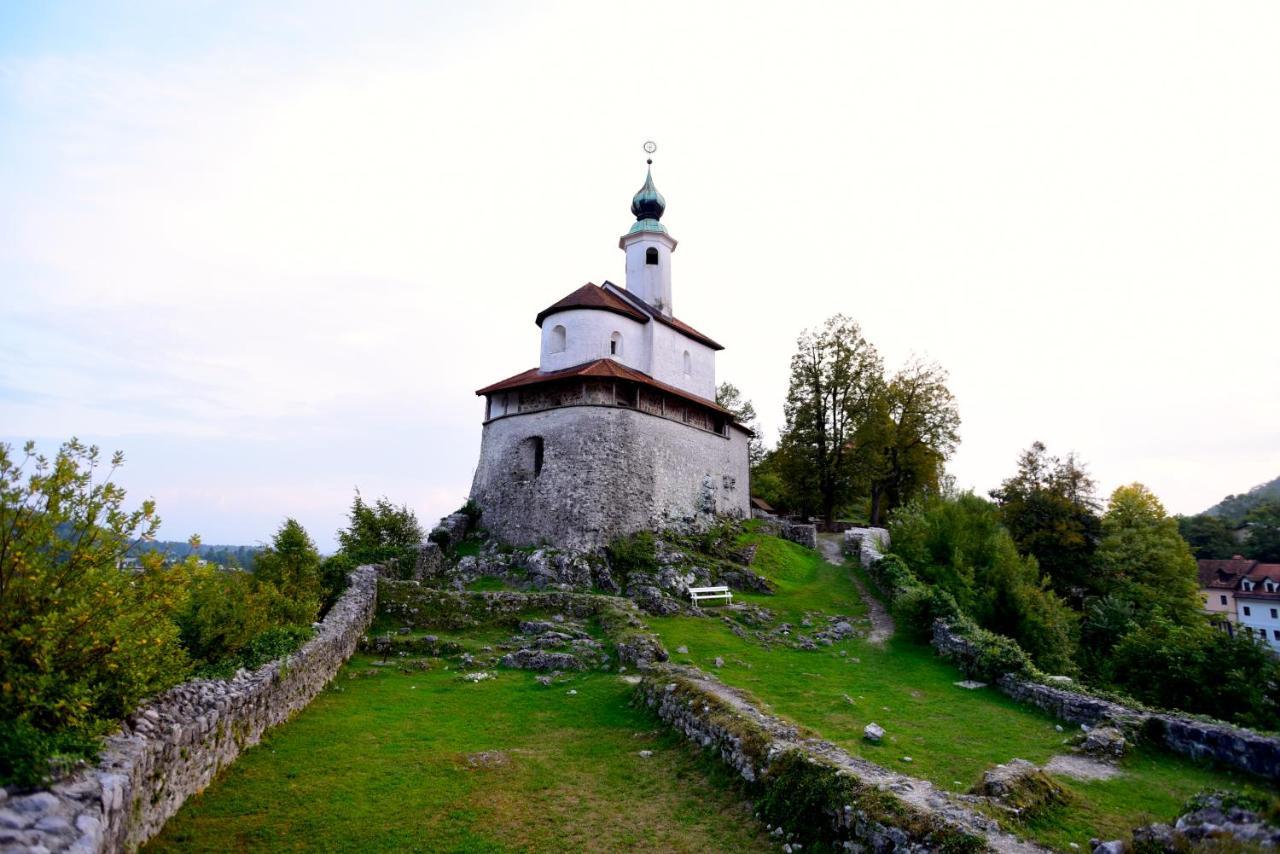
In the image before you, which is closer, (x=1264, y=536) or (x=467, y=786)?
(x=467, y=786)

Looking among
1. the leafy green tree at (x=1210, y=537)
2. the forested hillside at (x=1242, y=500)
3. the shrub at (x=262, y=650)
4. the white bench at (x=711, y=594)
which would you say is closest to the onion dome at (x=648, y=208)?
the white bench at (x=711, y=594)

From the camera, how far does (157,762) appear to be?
7.37 metres

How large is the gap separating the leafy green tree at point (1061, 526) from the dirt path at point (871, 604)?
957 cm

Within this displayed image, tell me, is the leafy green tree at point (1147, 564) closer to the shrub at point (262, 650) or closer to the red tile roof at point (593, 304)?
the red tile roof at point (593, 304)

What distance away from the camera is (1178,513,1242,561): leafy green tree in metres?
63.9

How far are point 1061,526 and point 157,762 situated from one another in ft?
122

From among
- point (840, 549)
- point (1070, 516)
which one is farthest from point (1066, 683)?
point (1070, 516)

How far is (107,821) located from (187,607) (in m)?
5.10

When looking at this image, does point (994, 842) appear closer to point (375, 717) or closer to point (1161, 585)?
point (375, 717)

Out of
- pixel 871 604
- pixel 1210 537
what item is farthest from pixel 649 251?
pixel 1210 537

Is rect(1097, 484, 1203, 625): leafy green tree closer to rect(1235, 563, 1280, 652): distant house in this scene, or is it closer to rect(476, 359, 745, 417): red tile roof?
rect(1235, 563, 1280, 652): distant house

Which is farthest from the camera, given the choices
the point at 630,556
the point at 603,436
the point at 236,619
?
the point at 603,436

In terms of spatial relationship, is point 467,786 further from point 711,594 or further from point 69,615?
point 711,594

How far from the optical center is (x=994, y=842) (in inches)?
252
